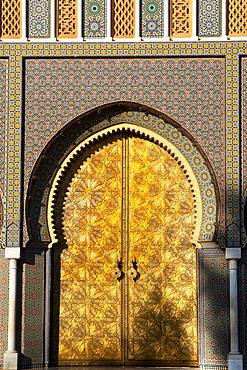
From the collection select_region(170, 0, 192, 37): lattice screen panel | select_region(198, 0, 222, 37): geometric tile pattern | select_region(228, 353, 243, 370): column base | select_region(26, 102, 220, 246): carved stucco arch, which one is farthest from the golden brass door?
select_region(198, 0, 222, 37): geometric tile pattern

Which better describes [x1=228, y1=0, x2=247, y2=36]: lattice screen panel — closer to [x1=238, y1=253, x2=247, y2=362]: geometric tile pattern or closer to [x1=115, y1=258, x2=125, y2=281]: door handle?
[x1=238, y1=253, x2=247, y2=362]: geometric tile pattern

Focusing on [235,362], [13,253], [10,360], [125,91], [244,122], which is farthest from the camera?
[125,91]

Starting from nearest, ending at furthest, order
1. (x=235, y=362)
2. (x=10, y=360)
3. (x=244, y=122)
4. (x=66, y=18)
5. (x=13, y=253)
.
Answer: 1. (x=235, y=362)
2. (x=10, y=360)
3. (x=13, y=253)
4. (x=244, y=122)
5. (x=66, y=18)

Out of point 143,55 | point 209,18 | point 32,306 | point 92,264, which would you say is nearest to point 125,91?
point 143,55

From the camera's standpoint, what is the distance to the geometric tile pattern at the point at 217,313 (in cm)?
1146

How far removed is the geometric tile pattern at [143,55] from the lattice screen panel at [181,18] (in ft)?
0.58

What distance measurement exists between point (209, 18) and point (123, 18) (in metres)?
1.02

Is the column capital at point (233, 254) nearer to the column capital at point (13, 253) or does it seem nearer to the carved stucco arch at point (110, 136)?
the carved stucco arch at point (110, 136)

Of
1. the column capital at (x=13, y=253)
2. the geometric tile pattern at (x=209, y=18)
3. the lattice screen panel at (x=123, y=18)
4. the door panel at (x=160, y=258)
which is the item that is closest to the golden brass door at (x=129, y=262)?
the door panel at (x=160, y=258)

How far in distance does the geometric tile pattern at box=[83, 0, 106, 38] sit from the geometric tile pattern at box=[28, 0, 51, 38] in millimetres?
443

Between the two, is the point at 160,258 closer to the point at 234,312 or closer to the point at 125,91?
the point at 234,312

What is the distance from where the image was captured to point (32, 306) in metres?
11.7

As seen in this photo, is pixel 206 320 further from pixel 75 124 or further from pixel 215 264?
pixel 75 124

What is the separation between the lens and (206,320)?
1152 centimetres
